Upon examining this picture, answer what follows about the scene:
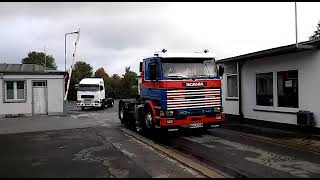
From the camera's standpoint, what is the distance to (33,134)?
1756 cm

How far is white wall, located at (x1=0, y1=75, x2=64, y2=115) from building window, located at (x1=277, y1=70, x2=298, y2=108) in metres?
18.2

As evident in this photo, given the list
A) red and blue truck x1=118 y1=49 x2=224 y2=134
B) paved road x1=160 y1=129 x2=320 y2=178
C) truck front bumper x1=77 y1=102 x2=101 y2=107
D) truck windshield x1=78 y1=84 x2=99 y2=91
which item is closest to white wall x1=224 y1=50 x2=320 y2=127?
paved road x1=160 y1=129 x2=320 y2=178

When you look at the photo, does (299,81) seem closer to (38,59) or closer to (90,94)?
(90,94)

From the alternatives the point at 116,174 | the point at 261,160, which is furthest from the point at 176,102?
the point at 116,174

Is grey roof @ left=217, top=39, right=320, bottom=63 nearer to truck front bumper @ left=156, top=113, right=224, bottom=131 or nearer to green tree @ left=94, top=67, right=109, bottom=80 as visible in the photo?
truck front bumper @ left=156, top=113, right=224, bottom=131

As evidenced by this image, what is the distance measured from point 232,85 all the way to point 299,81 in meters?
6.88

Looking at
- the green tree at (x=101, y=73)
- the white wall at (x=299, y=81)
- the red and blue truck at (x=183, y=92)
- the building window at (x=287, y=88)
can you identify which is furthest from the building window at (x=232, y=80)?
the green tree at (x=101, y=73)

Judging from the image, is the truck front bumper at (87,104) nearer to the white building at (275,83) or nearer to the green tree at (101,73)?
the white building at (275,83)

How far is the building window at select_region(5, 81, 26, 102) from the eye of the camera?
29547 mm

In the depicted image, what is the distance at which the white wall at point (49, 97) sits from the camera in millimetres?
29359

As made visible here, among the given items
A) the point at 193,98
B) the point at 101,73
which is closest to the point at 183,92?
the point at 193,98

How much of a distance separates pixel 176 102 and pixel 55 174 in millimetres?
6728

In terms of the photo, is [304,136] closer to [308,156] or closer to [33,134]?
[308,156]

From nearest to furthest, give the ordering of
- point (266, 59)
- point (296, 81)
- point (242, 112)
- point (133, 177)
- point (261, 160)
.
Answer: point (133, 177), point (261, 160), point (296, 81), point (266, 59), point (242, 112)
